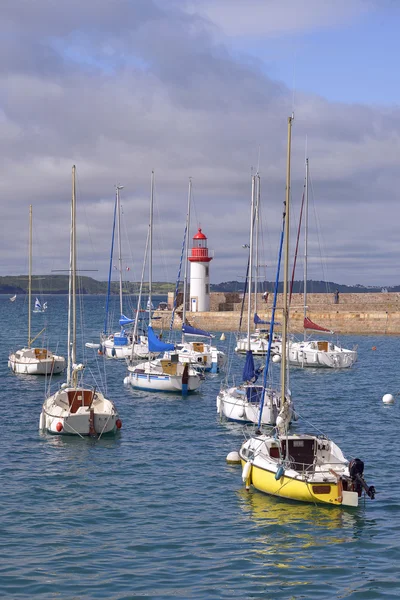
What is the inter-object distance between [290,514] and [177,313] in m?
67.8

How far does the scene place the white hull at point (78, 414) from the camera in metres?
28.4

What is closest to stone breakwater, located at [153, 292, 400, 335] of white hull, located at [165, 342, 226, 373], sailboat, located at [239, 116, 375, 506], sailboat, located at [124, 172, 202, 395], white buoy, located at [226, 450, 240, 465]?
white hull, located at [165, 342, 226, 373]

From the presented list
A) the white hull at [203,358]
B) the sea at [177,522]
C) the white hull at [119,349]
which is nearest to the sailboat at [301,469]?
the sea at [177,522]

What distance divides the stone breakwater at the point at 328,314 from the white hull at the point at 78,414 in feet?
143

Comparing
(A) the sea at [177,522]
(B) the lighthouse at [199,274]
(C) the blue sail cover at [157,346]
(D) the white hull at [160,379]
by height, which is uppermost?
(B) the lighthouse at [199,274]

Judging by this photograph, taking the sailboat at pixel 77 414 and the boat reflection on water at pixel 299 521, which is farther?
the sailboat at pixel 77 414

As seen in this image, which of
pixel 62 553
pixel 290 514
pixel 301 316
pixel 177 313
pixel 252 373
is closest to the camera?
pixel 62 553

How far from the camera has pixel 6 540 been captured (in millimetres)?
18094

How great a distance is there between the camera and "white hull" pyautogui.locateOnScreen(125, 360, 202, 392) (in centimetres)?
3981

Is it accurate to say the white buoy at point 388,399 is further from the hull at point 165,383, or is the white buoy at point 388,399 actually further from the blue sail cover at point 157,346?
the blue sail cover at point 157,346

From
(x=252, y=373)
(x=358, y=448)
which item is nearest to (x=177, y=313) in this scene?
(x=252, y=373)

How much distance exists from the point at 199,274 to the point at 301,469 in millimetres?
67447

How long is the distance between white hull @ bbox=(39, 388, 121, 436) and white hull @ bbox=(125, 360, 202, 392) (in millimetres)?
9709

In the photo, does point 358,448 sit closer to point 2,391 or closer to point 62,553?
point 62,553
